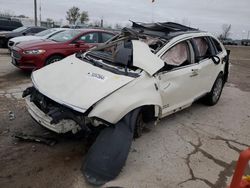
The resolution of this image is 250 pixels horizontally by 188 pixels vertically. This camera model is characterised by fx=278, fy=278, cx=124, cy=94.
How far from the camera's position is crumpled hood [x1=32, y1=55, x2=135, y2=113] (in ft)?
11.6

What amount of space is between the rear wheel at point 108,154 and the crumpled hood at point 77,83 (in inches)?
17.9

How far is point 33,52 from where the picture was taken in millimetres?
8031

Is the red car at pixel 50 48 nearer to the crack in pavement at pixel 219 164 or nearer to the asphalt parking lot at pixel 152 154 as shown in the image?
the asphalt parking lot at pixel 152 154

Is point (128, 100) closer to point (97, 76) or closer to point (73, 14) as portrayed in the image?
point (97, 76)

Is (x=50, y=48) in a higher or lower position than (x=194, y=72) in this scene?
lower

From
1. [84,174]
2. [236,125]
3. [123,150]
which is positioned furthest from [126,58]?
[236,125]

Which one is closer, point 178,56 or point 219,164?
point 219,164

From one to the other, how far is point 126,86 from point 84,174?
1.25 m

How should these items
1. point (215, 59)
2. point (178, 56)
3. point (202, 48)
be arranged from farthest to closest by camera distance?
point (215, 59)
point (202, 48)
point (178, 56)

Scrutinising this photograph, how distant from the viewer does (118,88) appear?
3.66 m

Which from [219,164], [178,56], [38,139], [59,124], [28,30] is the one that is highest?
[178,56]

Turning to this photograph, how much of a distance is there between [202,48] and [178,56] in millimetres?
1127

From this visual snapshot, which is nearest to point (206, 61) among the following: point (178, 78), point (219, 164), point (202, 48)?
point (202, 48)

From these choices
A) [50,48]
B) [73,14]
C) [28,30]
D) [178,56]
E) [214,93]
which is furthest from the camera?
[73,14]
